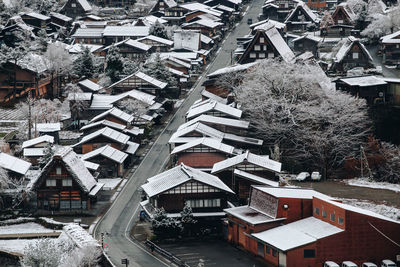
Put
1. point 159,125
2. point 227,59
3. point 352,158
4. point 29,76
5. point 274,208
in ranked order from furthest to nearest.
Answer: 1. point 227,59
2. point 29,76
3. point 159,125
4. point 352,158
5. point 274,208

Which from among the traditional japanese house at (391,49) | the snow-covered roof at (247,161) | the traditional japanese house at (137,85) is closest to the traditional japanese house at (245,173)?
the snow-covered roof at (247,161)

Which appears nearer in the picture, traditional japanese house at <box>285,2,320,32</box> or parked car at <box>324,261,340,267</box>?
parked car at <box>324,261,340,267</box>

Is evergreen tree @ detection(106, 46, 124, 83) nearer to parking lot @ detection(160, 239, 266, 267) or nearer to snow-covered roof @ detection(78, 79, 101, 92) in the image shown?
snow-covered roof @ detection(78, 79, 101, 92)

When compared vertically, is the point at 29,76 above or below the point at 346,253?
above

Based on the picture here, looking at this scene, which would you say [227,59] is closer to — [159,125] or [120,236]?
[159,125]

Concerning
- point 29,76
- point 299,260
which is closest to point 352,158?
point 299,260

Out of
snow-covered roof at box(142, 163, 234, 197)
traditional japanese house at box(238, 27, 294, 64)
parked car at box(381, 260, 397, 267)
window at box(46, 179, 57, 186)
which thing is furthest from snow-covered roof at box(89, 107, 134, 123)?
parked car at box(381, 260, 397, 267)
